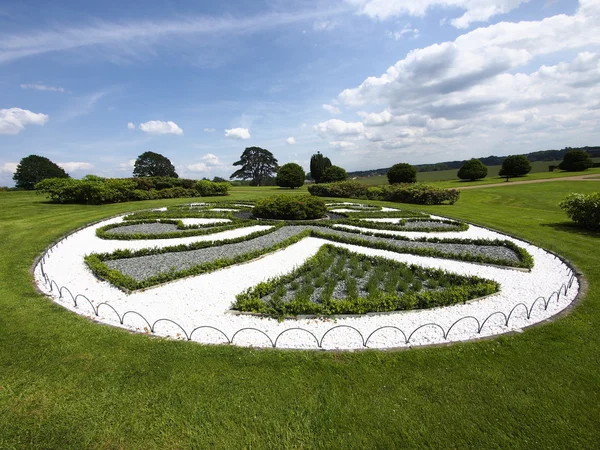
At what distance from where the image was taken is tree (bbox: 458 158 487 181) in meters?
49.2

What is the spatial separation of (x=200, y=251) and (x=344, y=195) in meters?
24.4

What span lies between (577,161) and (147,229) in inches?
2692

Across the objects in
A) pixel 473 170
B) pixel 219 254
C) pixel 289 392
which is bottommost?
pixel 289 392

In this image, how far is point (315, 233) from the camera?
14117 millimetres

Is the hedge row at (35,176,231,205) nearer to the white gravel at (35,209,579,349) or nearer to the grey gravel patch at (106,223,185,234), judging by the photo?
the grey gravel patch at (106,223,185,234)

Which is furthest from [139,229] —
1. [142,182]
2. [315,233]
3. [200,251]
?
[142,182]

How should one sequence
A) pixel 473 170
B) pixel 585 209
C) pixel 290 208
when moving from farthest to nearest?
pixel 473 170 → pixel 290 208 → pixel 585 209

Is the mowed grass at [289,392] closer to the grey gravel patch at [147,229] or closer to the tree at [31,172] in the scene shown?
the grey gravel patch at [147,229]

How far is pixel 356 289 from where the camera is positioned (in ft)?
26.1

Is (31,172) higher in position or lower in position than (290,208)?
higher

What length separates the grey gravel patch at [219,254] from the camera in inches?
385

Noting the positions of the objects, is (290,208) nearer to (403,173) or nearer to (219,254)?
(219,254)

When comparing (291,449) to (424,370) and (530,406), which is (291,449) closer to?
(424,370)

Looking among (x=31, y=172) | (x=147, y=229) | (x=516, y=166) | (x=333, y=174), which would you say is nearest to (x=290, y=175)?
(x=333, y=174)
